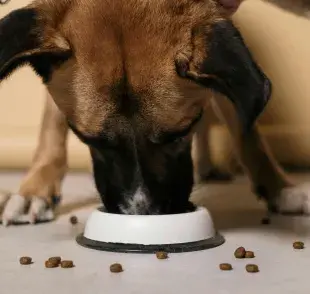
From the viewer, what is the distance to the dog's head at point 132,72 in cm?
150

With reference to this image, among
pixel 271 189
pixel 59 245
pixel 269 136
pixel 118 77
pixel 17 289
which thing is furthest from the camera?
pixel 269 136

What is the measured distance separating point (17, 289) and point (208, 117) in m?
2.05

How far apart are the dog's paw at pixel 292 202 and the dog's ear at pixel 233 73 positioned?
29.2 inches

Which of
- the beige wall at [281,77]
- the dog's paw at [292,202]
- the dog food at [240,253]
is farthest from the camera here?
the beige wall at [281,77]

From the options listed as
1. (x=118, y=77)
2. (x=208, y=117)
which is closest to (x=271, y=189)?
(x=118, y=77)

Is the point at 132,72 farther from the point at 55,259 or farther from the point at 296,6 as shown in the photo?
the point at 296,6

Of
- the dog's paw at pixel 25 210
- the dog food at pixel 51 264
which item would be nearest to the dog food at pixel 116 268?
the dog food at pixel 51 264

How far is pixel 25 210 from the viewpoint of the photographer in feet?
6.39

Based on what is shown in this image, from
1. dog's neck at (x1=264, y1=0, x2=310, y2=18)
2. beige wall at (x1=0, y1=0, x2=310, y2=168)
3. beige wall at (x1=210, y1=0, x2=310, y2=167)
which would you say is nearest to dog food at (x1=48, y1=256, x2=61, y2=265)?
dog's neck at (x1=264, y1=0, x2=310, y2=18)

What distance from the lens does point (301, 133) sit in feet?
11.1

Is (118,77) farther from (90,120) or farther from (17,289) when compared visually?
(17,289)

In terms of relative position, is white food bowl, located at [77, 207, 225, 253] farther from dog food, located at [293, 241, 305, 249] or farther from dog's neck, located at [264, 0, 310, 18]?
dog's neck, located at [264, 0, 310, 18]

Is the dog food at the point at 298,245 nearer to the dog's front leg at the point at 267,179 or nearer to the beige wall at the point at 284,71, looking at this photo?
the dog's front leg at the point at 267,179

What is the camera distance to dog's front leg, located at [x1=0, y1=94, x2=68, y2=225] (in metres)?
1.94
